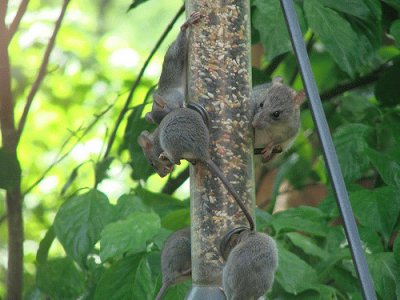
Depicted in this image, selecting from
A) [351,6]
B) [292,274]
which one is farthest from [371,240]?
[351,6]

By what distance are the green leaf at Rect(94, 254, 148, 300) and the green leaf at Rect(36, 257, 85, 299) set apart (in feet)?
0.83

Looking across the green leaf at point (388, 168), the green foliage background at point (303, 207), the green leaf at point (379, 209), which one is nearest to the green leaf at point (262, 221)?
the green foliage background at point (303, 207)

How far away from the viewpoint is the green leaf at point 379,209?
3.38 metres

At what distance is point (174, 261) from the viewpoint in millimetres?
2764

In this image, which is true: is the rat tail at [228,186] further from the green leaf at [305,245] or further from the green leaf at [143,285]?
the green leaf at [305,245]

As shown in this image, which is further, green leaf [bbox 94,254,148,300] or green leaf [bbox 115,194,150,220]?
green leaf [bbox 115,194,150,220]

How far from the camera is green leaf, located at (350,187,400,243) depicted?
3379mm

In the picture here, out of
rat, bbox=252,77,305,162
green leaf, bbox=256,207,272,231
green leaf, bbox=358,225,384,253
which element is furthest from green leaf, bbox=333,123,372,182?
rat, bbox=252,77,305,162

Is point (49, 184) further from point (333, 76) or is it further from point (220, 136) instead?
point (220, 136)

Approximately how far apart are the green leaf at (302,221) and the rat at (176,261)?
0.66 m

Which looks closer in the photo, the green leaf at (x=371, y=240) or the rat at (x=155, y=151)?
the rat at (x=155, y=151)

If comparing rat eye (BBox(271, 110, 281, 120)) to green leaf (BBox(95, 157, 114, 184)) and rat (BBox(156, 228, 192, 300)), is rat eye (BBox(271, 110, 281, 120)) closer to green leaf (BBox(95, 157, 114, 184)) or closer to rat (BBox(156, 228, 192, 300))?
rat (BBox(156, 228, 192, 300))

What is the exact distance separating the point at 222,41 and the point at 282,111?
0.89 ft

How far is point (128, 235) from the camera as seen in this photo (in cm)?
311
